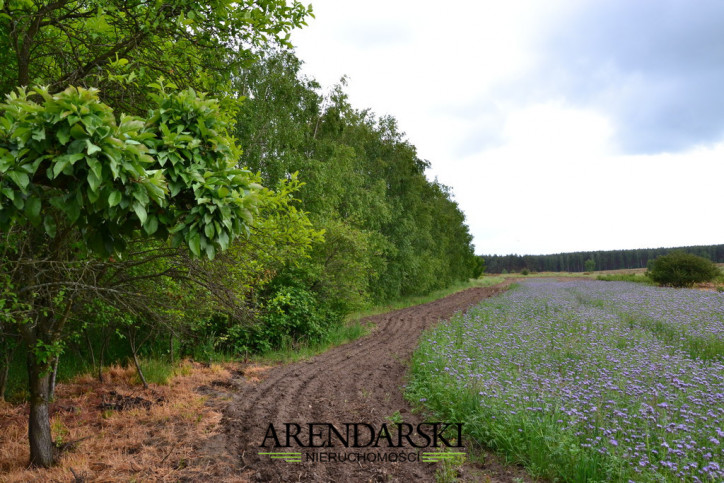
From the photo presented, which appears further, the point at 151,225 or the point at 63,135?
the point at 151,225

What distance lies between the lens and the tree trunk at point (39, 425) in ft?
14.2

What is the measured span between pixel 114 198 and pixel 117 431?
189 inches

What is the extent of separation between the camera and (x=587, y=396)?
5070 mm

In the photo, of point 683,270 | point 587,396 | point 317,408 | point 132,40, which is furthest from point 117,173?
point 683,270

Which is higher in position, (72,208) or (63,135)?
(63,135)

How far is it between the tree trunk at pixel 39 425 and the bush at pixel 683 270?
38543 millimetres

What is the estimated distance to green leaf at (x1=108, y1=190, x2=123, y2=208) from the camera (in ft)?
6.24

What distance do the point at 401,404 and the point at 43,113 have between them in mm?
6086

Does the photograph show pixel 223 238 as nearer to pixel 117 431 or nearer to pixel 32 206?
pixel 32 206

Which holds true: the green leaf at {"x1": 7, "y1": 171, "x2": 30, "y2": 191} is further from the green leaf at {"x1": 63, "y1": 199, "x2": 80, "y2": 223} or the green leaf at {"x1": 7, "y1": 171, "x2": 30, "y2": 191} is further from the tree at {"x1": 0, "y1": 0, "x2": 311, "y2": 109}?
the tree at {"x1": 0, "y1": 0, "x2": 311, "y2": 109}

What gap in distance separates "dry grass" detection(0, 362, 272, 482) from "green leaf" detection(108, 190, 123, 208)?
3617 mm

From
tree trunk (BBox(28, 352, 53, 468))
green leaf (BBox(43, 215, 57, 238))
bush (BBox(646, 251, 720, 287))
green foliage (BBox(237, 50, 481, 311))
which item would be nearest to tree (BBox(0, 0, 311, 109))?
green foliage (BBox(237, 50, 481, 311))

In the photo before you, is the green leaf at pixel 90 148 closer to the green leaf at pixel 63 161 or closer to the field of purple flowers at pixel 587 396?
the green leaf at pixel 63 161

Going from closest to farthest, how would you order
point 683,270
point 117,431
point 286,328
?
point 117,431 → point 286,328 → point 683,270
